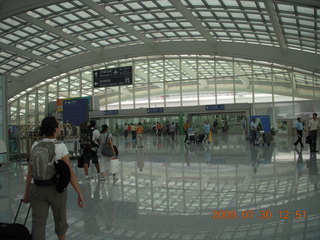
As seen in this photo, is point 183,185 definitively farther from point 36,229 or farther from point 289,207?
point 36,229

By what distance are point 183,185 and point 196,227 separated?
2397 millimetres

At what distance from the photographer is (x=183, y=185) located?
6.04 meters

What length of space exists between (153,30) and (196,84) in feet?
24.6

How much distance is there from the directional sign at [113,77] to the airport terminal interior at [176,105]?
0.38ft

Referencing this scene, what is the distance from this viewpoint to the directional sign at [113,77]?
24.7m

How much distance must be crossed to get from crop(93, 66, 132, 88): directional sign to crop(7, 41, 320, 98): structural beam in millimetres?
6024

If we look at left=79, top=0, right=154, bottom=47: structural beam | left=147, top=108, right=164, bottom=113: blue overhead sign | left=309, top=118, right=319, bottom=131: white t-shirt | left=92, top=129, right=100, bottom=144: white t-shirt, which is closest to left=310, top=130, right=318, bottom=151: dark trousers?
left=309, top=118, right=319, bottom=131: white t-shirt

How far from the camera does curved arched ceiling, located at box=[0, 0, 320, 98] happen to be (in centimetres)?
1975

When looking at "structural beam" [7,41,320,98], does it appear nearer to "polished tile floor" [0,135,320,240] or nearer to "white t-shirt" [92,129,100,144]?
"polished tile floor" [0,135,320,240]

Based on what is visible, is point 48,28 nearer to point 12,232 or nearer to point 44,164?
point 44,164

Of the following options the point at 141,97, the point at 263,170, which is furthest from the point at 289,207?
the point at 141,97
